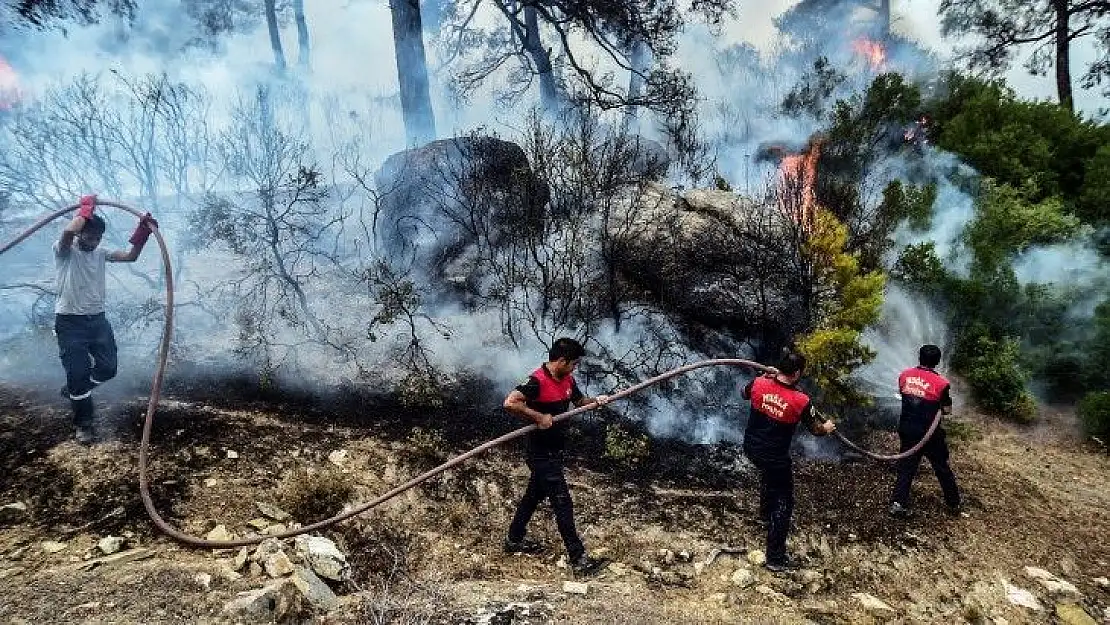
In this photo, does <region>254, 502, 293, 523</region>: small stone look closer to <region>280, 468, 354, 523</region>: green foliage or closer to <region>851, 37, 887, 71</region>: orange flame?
<region>280, 468, 354, 523</region>: green foliage

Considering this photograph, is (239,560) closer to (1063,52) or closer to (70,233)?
(70,233)

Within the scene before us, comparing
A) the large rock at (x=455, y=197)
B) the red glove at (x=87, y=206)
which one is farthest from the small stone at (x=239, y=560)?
the large rock at (x=455, y=197)

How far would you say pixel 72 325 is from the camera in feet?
15.4

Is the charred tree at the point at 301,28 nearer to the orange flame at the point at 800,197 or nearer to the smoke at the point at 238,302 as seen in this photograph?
the smoke at the point at 238,302

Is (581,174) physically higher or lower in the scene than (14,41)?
lower

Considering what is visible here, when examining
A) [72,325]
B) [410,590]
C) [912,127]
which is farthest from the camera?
[912,127]

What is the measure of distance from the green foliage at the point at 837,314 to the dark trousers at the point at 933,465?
134 centimetres

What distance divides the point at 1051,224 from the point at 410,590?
8735 millimetres

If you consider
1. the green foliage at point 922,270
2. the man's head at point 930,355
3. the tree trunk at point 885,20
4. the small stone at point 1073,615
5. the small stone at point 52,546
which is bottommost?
the small stone at point 1073,615

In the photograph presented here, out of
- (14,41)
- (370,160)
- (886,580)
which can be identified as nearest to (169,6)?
(14,41)

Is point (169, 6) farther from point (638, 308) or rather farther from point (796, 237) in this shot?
point (796, 237)

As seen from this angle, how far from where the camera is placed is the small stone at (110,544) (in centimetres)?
364

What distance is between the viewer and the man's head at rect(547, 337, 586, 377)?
378 cm

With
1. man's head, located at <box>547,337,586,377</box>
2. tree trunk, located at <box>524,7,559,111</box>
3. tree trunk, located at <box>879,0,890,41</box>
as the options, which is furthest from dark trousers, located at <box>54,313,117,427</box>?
tree trunk, located at <box>879,0,890,41</box>
